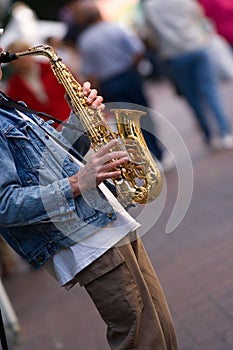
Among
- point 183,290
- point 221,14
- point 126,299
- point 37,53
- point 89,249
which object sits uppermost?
point 37,53

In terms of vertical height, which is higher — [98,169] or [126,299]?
[98,169]

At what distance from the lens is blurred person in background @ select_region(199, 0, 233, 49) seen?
10141 millimetres

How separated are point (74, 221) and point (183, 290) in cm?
270

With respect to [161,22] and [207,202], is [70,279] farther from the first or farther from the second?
[161,22]

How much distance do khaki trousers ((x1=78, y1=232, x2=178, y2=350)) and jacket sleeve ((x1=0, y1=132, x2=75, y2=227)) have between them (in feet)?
0.88

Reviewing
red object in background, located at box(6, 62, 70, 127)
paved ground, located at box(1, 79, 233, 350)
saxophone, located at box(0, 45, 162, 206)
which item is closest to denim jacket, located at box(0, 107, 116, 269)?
saxophone, located at box(0, 45, 162, 206)

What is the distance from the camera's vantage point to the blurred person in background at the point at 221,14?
10.1 meters

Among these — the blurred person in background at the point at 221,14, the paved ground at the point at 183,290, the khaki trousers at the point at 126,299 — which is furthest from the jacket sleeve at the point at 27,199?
the blurred person in background at the point at 221,14

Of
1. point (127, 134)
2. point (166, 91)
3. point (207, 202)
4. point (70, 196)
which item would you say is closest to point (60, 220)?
point (70, 196)

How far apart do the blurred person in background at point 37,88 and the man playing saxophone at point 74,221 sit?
448 centimetres

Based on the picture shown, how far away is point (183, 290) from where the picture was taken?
6.11 metres

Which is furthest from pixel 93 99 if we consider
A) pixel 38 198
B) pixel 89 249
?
pixel 89 249

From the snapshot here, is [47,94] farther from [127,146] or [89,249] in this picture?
[89,249]

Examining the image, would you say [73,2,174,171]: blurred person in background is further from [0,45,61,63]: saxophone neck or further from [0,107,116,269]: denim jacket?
[0,107,116,269]: denim jacket
